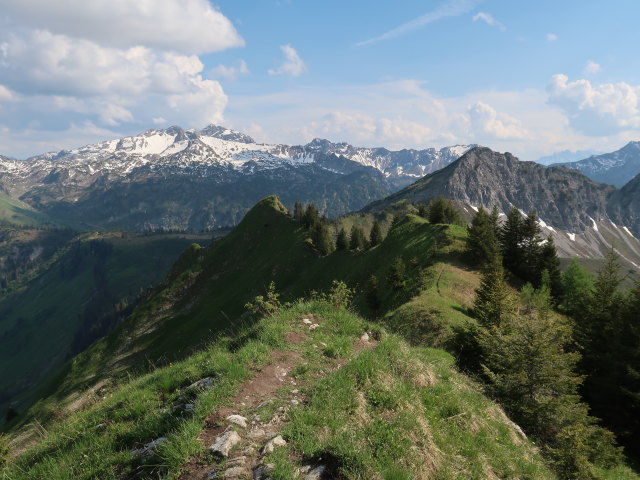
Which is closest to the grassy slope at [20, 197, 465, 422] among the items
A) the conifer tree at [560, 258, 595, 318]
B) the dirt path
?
the conifer tree at [560, 258, 595, 318]

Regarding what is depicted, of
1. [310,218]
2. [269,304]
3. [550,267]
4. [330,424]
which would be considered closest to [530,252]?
[550,267]

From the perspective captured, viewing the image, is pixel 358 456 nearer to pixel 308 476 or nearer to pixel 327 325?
pixel 308 476

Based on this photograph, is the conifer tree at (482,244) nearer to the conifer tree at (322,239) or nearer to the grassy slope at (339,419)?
the grassy slope at (339,419)

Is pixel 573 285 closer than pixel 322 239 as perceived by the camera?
Yes

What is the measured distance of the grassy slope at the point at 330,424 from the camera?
8141 millimetres

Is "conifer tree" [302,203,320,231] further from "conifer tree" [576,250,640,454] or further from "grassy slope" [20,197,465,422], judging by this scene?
"conifer tree" [576,250,640,454]

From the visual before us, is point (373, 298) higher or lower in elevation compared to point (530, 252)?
lower

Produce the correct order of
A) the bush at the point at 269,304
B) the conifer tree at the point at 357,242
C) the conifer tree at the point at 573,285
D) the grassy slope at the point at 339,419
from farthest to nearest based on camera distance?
the conifer tree at the point at 357,242
the conifer tree at the point at 573,285
the bush at the point at 269,304
the grassy slope at the point at 339,419

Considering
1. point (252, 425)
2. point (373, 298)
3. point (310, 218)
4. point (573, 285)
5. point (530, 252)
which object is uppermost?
point (310, 218)

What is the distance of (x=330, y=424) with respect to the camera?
8.93m

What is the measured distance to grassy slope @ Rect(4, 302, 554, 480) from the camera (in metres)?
8.14

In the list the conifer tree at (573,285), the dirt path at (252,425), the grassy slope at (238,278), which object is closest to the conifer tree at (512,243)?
the conifer tree at (573,285)

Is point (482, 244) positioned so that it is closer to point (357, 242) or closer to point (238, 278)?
point (357, 242)

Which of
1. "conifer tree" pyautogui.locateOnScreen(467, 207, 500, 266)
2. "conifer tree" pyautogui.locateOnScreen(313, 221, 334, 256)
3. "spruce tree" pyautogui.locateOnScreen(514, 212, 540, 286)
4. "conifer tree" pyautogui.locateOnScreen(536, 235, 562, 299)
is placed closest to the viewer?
"conifer tree" pyautogui.locateOnScreen(467, 207, 500, 266)
